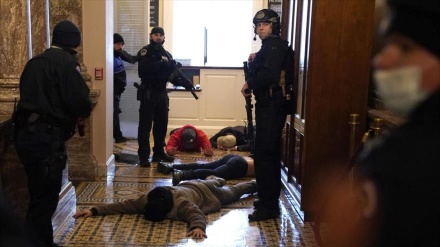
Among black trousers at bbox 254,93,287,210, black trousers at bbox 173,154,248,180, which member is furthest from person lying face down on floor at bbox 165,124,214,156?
black trousers at bbox 254,93,287,210

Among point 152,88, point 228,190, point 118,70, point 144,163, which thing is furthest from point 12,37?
point 118,70

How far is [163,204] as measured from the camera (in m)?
3.65

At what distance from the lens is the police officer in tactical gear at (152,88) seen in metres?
5.36

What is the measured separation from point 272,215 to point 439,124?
3000mm

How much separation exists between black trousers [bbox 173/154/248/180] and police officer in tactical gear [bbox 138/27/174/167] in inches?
24.4

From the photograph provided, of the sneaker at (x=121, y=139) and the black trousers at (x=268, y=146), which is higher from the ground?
the black trousers at (x=268, y=146)

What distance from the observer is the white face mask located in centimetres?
95

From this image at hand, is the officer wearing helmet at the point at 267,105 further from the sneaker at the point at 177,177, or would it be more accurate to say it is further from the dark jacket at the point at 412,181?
the dark jacket at the point at 412,181

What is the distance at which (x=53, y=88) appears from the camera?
2736 mm

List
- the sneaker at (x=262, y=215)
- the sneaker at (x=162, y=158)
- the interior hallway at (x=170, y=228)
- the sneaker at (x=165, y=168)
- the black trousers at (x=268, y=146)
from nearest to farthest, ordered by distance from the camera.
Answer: the interior hallway at (x=170, y=228), the black trousers at (x=268, y=146), the sneaker at (x=262, y=215), the sneaker at (x=165, y=168), the sneaker at (x=162, y=158)

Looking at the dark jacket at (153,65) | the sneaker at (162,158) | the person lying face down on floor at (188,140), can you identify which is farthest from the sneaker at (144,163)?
the dark jacket at (153,65)

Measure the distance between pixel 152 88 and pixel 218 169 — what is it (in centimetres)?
123

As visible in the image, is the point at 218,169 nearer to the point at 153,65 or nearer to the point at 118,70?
the point at 153,65

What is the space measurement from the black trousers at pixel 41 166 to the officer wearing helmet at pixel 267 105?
1.45 meters
